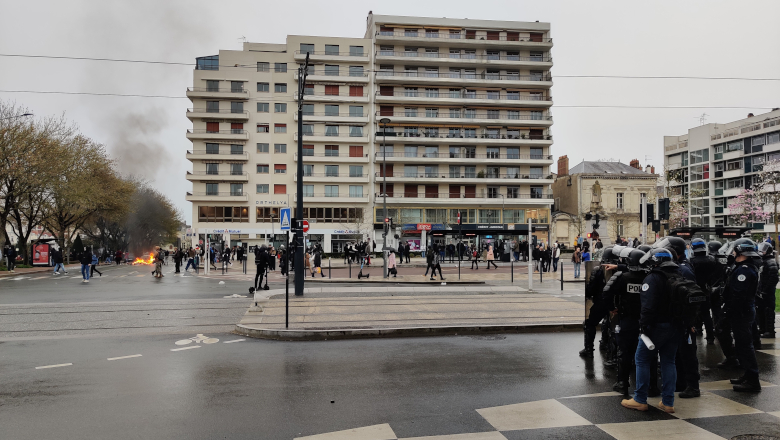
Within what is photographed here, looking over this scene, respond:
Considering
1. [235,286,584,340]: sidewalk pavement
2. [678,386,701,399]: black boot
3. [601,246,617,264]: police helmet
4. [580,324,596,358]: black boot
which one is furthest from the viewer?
[235,286,584,340]: sidewalk pavement

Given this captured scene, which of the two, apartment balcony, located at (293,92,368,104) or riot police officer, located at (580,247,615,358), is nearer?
riot police officer, located at (580,247,615,358)

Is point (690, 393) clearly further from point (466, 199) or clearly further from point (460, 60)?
point (460, 60)

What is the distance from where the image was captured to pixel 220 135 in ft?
204

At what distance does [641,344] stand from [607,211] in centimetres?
6371

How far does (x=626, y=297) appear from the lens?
566cm

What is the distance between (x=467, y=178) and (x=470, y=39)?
1651 cm

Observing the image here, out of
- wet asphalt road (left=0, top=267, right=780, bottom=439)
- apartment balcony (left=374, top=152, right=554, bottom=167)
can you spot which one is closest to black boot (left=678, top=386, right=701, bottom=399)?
wet asphalt road (left=0, top=267, right=780, bottom=439)

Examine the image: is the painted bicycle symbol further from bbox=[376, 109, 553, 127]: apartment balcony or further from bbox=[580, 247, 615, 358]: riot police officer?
bbox=[376, 109, 553, 127]: apartment balcony

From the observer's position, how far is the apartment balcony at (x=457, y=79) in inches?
2495

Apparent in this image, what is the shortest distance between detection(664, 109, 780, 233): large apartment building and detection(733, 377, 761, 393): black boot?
217ft

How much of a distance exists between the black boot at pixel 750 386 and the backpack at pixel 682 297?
1.82 meters

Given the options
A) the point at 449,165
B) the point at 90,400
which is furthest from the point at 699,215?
the point at 90,400

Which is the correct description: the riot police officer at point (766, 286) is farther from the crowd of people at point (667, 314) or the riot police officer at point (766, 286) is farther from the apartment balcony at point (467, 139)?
the apartment balcony at point (467, 139)

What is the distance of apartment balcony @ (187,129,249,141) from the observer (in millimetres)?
61875
